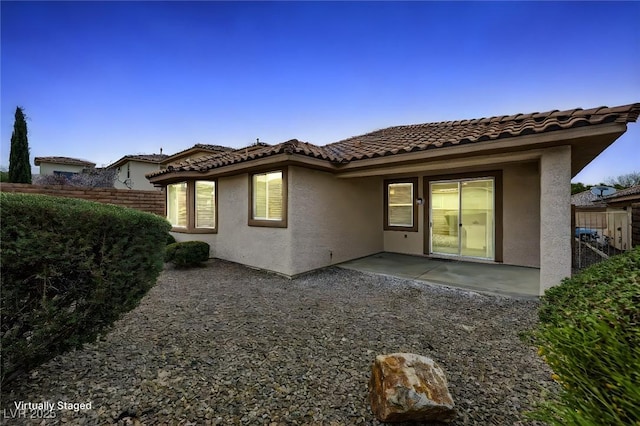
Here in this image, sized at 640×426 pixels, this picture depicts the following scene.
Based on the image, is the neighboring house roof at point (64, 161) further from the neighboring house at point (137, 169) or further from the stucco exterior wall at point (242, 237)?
the stucco exterior wall at point (242, 237)

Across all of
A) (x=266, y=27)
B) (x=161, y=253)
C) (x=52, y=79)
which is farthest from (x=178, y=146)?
(x=161, y=253)

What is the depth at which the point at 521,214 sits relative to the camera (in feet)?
28.1

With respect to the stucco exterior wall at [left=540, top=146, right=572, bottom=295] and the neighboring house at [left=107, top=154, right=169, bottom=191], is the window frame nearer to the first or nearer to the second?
the stucco exterior wall at [left=540, top=146, right=572, bottom=295]

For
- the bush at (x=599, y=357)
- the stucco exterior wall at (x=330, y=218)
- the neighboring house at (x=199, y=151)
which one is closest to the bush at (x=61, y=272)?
the bush at (x=599, y=357)

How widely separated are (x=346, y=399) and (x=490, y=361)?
2065 mm

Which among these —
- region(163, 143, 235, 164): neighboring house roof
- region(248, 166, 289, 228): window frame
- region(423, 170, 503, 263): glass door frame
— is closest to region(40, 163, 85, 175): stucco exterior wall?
region(163, 143, 235, 164): neighboring house roof

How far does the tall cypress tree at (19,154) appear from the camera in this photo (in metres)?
15.4

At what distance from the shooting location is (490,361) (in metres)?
3.47

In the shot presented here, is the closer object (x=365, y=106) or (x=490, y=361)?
(x=490, y=361)

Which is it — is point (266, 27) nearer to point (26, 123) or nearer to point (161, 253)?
point (161, 253)

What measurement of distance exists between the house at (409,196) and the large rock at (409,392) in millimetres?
4607

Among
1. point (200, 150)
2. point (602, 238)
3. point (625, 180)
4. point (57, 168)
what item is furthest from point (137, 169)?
point (625, 180)

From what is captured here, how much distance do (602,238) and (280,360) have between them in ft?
60.4

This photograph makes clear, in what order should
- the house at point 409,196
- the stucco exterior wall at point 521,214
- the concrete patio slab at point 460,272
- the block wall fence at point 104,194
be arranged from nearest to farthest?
the house at point 409,196
the concrete patio slab at point 460,272
the stucco exterior wall at point 521,214
the block wall fence at point 104,194
